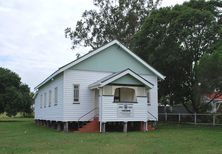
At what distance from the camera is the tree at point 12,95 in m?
51.6

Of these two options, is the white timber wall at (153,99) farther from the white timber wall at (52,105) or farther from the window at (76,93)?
the white timber wall at (52,105)

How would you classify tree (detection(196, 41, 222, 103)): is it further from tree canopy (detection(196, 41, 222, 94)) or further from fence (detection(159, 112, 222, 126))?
fence (detection(159, 112, 222, 126))

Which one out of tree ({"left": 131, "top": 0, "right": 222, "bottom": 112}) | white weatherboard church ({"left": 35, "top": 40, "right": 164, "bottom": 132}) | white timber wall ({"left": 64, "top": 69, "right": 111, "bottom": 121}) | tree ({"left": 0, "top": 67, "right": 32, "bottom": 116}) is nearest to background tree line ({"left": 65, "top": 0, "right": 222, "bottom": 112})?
tree ({"left": 131, "top": 0, "right": 222, "bottom": 112})

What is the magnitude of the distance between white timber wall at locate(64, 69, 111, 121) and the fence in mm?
9506

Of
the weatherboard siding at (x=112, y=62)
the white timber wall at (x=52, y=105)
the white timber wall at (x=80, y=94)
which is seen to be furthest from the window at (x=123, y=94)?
the white timber wall at (x=52, y=105)

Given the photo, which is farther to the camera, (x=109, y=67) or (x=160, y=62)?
(x=160, y=62)

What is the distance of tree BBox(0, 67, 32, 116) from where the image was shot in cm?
5159

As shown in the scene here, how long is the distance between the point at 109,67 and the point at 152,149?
50.9 ft

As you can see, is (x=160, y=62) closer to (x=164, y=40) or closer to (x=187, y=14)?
(x=164, y=40)

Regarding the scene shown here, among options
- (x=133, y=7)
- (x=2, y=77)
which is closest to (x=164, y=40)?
(x=133, y=7)

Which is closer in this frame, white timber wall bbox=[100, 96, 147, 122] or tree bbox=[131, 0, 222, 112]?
white timber wall bbox=[100, 96, 147, 122]

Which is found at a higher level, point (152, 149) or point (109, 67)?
point (109, 67)

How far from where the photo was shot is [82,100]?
29.9 meters

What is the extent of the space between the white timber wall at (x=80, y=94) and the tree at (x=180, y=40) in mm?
7605
